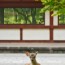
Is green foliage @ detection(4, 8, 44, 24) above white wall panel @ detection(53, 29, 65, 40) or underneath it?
above

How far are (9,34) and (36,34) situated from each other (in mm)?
1491

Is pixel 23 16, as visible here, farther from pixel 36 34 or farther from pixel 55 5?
pixel 55 5

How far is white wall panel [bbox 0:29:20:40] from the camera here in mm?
19812

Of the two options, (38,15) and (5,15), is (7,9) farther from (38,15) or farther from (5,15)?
(38,15)

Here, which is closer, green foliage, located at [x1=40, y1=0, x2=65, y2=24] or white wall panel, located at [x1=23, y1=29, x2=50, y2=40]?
green foliage, located at [x1=40, y1=0, x2=65, y2=24]

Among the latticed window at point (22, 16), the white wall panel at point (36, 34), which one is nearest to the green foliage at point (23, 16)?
the latticed window at point (22, 16)

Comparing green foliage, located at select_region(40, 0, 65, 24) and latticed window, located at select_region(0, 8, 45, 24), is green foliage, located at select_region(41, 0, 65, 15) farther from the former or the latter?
latticed window, located at select_region(0, 8, 45, 24)

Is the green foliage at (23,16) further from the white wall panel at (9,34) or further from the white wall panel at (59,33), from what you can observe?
the white wall panel at (59,33)

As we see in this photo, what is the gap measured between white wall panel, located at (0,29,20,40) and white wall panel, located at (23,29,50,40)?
1.30 feet

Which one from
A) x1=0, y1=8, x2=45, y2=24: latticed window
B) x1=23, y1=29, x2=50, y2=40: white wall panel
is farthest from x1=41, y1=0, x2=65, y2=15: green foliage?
x1=0, y1=8, x2=45, y2=24: latticed window

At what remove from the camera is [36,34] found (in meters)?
19.9

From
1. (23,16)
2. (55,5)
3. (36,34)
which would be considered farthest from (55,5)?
(23,16)

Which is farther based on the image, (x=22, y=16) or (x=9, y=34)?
(x=22, y=16)

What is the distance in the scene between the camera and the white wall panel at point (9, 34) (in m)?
19.8
